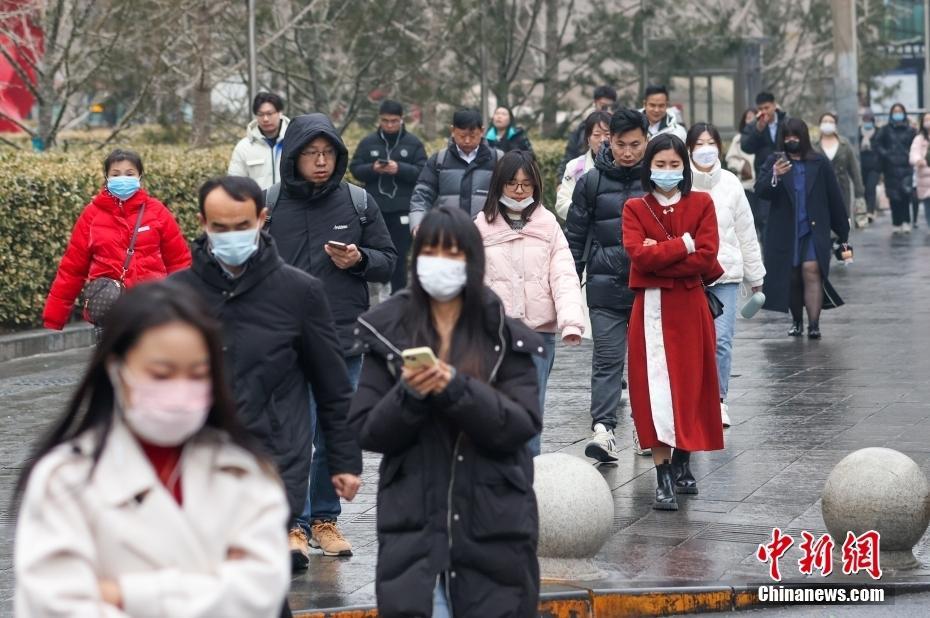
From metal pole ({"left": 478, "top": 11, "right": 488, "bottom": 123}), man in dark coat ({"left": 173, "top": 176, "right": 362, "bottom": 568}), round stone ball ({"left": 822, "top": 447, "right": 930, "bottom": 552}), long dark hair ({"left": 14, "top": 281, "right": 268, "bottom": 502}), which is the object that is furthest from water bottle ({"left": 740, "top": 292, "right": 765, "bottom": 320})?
metal pole ({"left": 478, "top": 11, "right": 488, "bottom": 123})

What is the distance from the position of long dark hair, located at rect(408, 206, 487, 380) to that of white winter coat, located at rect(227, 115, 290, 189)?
7314 mm

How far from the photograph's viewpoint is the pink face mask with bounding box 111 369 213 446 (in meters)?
3.10

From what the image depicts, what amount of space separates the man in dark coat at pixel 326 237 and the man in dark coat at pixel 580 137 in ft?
19.7

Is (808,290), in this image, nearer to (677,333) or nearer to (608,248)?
(608,248)

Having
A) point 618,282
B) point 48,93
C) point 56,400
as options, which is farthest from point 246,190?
point 48,93

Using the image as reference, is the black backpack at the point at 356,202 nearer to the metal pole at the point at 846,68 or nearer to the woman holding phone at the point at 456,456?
the woman holding phone at the point at 456,456

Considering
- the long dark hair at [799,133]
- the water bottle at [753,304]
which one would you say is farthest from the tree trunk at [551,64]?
the water bottle at [753,304]

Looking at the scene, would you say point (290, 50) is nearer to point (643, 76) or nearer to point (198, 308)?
point (643, 76)

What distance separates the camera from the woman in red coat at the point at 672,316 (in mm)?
7922

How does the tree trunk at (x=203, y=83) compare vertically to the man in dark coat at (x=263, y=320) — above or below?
above

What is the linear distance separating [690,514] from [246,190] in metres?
3.28

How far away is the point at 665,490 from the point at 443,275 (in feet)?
11.8

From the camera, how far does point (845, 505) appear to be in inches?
274

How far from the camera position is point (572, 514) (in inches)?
265
